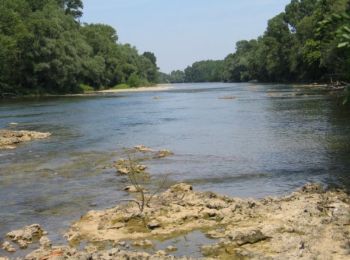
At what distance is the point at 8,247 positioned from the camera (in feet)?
37.6

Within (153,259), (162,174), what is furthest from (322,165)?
(153,259)

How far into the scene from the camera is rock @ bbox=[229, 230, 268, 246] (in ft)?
35.2

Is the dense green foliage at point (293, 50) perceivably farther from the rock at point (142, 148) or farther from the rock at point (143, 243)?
the rock at point (143, 243)

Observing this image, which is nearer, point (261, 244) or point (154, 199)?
point (261, 244)

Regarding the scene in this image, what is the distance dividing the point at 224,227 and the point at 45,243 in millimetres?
4057

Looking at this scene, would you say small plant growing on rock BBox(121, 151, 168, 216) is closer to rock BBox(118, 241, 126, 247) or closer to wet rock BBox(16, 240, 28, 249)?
rock BBox(118, 241, 126, 247)

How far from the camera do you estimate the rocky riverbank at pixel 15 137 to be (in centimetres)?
2867

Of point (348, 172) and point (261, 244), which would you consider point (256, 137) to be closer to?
point (348, 172)

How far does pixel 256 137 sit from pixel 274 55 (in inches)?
4338

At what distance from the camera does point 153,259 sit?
9875 millimetres

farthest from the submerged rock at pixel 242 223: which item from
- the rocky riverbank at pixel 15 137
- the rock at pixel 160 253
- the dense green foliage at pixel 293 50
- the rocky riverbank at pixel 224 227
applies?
the dense green foliage at pixel 293 50

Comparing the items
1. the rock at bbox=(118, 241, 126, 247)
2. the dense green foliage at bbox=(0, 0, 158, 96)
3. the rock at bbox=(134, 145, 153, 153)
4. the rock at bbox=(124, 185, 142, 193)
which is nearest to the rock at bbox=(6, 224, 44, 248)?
the rock at bbox=(118, 241, 126, 247)

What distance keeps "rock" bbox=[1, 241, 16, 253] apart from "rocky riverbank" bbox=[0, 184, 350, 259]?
1.61 feet

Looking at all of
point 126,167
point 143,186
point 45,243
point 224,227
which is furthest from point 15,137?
point 224,227
